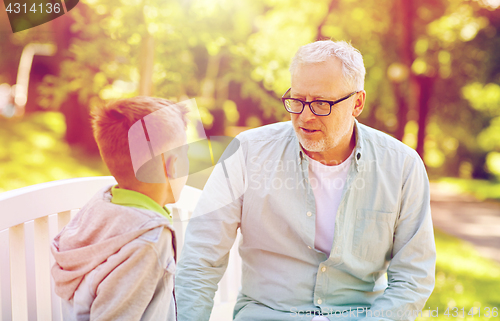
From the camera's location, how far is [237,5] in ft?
15.0

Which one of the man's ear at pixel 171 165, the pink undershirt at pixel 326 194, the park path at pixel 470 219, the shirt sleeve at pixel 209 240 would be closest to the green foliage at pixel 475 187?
the park path at pixel 470 219

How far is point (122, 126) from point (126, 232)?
0.90 ft

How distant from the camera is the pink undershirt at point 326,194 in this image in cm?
176

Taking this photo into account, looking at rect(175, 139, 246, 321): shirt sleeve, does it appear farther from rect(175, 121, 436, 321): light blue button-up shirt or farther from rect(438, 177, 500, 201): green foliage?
rect(438, 177, 500, 201): green foliage

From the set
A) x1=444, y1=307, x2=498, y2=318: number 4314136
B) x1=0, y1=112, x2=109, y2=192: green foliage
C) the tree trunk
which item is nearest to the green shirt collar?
x1=444, y1=307, x2=498, y2=318: number 4314136

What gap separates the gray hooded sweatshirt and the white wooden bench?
0.48 meters

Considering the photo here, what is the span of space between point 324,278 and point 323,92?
758 mm

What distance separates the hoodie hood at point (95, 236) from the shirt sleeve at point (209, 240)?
0.55 metres

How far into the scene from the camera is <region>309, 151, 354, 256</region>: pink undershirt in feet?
5.77

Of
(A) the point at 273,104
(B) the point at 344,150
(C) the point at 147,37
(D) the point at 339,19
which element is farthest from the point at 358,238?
(D) the point at 339,19

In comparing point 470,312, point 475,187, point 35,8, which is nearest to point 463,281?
point 470,312

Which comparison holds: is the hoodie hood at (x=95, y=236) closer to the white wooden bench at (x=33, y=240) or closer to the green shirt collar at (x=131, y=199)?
the green shirt collar at (x=131, y=199)

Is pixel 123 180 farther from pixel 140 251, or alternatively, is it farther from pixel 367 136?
pixel 367 136

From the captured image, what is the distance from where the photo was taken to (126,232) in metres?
1.03
